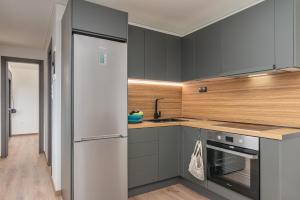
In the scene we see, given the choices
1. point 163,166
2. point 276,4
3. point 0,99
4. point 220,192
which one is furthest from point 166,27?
point 0,99

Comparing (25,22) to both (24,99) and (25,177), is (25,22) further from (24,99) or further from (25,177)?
(24,99)

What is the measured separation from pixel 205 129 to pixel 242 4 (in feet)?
5.32

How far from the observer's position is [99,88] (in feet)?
6.53

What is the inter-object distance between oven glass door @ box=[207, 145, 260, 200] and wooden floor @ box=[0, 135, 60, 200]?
203 cm

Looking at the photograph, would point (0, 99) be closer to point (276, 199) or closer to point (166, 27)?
point (166, 27)

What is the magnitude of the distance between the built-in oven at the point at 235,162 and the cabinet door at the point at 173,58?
123 centimetres

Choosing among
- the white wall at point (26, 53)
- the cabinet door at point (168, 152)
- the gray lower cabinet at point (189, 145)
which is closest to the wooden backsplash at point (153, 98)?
the cabinet door at point (168, 152)

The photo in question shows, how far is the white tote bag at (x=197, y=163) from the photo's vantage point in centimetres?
237

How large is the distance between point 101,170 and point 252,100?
2.04 m

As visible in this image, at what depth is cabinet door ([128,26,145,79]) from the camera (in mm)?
2768

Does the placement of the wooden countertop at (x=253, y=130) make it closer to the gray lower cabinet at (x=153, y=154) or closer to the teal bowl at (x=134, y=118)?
the gray lower cabinet at (x=153, y=154)

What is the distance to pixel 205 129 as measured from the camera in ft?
7.82

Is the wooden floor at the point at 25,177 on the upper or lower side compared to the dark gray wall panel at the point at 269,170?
lower

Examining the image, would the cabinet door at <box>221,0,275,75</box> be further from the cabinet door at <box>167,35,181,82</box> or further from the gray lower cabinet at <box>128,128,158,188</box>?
the gray lower cabinet at <box>128,128,158,188</box>
